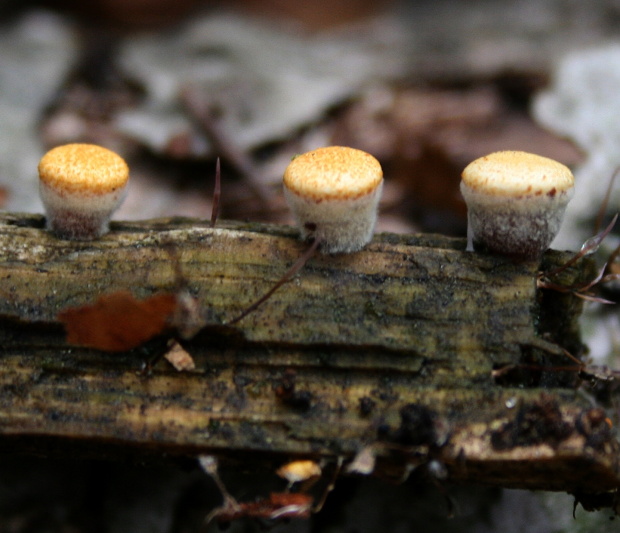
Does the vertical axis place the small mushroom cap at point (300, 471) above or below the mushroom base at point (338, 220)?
below

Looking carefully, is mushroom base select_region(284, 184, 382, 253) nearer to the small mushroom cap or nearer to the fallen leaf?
the fallen leaf

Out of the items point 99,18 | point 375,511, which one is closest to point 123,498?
point 375,511

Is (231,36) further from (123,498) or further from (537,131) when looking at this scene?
(123,498)

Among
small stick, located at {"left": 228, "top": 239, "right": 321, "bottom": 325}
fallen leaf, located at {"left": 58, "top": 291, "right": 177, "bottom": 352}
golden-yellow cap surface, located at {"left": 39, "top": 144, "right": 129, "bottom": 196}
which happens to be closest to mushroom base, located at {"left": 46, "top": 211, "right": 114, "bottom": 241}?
golden-yellow cap surface, located at {"left": 39, "top": 144, "right": 129, "bottom": 196}

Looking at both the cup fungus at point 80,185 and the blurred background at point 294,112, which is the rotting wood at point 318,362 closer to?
the cup fungus at point 80,185

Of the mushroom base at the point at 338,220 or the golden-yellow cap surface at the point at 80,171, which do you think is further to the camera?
the golden-yellow cap surface at the point at 80,171

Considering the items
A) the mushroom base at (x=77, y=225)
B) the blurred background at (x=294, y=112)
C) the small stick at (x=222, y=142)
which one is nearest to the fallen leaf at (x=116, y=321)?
the mushroom base at (x=77, y=225)

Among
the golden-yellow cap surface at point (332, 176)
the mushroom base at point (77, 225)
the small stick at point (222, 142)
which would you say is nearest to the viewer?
the golden-yellow cap surface at point (332, 176)
